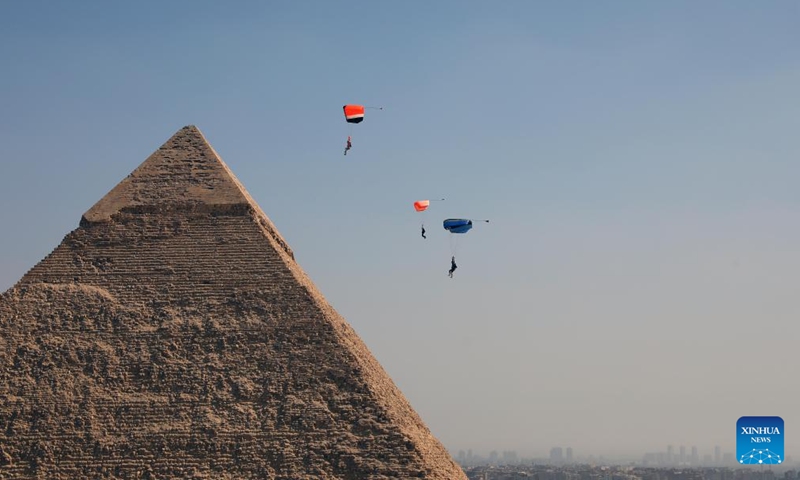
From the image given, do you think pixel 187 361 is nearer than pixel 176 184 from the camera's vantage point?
Yes

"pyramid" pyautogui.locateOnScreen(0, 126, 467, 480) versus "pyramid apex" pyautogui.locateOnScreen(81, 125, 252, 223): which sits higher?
"pyramid apex" pyautogui.locateOnScreen(81, 125, 252, 223)

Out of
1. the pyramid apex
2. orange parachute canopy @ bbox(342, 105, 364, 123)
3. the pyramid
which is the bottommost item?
the pyramid

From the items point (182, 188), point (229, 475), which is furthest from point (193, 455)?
point (182, 188)

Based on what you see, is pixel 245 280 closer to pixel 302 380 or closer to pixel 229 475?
pixel 302 380

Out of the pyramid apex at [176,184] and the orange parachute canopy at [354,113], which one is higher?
the orange parachute canopy at [354,113]

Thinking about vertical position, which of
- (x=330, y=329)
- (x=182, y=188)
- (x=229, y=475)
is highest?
(x=182, y=188)
